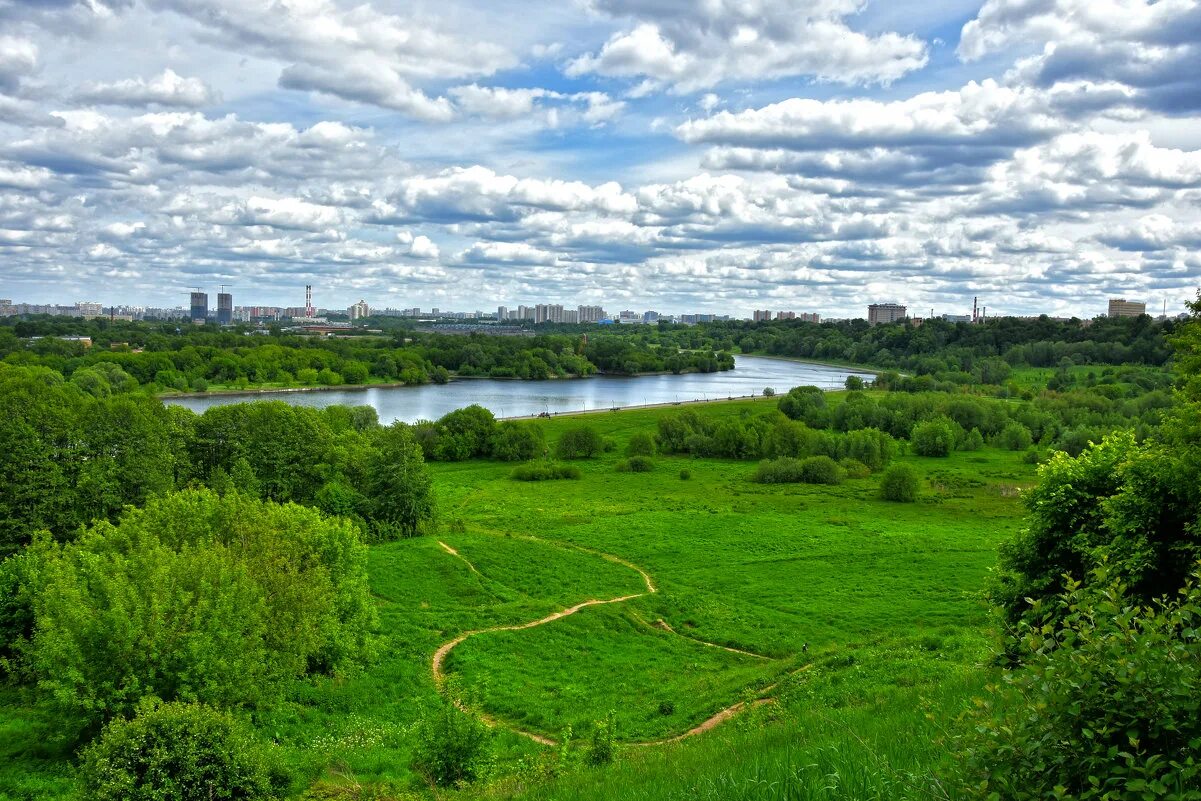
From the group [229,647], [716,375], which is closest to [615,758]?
[229,647]

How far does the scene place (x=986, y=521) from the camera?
53812 mm

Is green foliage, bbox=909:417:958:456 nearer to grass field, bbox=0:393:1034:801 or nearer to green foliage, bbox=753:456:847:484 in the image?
green foliage, bbox=753:456:847:484

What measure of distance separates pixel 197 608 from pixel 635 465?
194 ft

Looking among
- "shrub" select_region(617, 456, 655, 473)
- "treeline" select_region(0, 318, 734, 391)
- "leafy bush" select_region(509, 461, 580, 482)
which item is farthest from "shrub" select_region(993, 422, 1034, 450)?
"treeline" select_region(0, 318, 734, 391)

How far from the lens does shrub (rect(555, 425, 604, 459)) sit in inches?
3214

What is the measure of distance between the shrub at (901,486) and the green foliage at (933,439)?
24611 mm

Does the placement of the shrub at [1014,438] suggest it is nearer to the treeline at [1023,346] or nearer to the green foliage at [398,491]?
the treeline at [1023,346]

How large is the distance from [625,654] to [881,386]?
4862 inches

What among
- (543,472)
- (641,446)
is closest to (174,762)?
(543,472)

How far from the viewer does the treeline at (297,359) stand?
12312 cm

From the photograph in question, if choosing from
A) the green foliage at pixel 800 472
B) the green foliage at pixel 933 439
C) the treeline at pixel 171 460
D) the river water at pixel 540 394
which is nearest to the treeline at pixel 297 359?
the river water at pixel 540 394

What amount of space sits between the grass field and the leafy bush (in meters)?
13.5

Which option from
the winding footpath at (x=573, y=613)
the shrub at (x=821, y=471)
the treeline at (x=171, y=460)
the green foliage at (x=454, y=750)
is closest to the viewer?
the green foliage at (x=454, y=750)

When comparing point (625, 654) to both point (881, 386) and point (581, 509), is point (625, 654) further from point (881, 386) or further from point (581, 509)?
point (881, 386)
